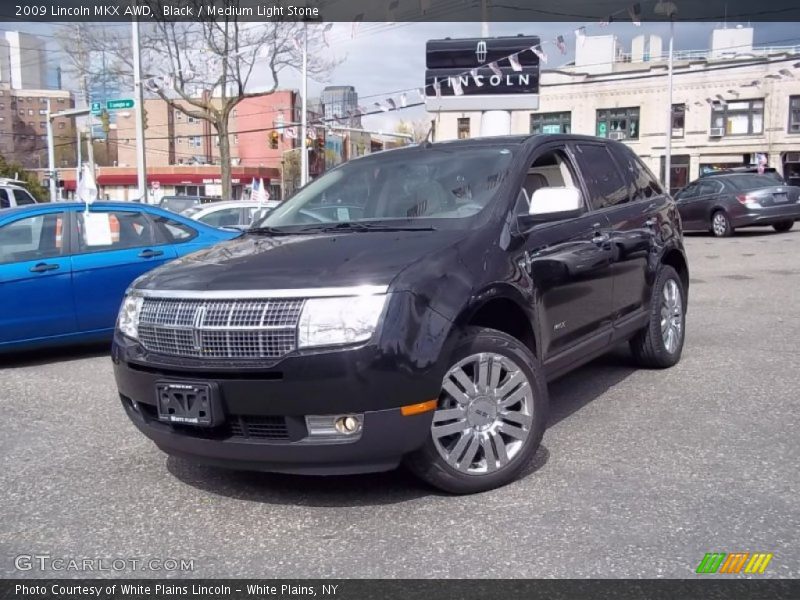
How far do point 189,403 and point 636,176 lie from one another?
3989mm

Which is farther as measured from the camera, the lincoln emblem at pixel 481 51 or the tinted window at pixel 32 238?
the lincoln emblem at pixel 481 51

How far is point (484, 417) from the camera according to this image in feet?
11.9

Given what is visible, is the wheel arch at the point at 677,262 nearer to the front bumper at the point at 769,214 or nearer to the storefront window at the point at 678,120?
the front bumper at the point at 769,214

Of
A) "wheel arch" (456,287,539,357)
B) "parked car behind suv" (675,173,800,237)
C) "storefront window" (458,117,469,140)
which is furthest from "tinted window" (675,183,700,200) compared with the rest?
"storefront window" (458,117,469,140)

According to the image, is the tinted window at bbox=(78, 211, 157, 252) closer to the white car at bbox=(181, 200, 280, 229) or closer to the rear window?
the white car at bbox=(181, 200, 280, 229)

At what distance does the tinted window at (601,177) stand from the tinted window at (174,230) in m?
4.41

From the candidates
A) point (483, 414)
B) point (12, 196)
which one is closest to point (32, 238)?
point (483, 414)

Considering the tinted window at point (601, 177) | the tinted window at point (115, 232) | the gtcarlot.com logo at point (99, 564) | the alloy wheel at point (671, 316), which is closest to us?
the gtcarlot.com logo at point (99, 564)

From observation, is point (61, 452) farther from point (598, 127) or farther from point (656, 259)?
point (598, 127)

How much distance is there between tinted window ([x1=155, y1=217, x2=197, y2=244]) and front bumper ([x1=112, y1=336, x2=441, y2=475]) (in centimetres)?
465

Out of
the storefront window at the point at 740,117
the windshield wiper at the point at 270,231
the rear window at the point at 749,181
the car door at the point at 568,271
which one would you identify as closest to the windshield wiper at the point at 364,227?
Answer: the windshield wiper at the point at 270,231

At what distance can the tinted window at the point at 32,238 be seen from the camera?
685 centimetres

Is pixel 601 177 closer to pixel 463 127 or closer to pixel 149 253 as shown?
pixel 149 253

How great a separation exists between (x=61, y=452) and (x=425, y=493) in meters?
2.24
